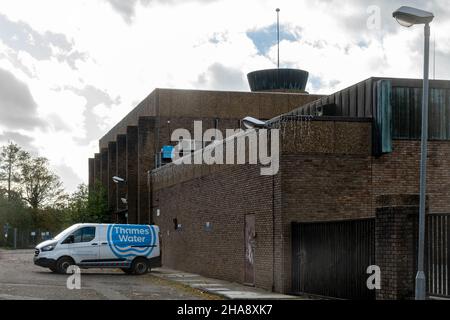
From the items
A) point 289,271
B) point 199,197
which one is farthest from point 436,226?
point 199,197

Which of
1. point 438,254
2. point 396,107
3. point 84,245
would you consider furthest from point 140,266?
point 438,254

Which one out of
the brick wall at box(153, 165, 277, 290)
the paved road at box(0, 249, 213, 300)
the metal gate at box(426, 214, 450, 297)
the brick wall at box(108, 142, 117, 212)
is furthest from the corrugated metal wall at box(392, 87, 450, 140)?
the brick wall at box(108, 142, 117, 212)

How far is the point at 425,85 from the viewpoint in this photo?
15328 millimetres

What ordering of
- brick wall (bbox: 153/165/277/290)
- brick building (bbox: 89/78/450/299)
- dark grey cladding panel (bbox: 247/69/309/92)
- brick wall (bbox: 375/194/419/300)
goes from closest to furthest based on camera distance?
brick wall (bbox: 375/194/419/300), brick building (bbox: 89/78/450/299), brick wall (bbox: 153/165/277/290), dark grey cladding panel (bbox: 247/69/309/92)

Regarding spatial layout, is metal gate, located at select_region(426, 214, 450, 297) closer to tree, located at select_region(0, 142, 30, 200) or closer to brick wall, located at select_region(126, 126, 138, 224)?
brick wall, located at select_region(126, 126, 138, 224)

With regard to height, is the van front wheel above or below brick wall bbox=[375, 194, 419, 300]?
below

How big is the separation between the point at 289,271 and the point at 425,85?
9.21 metres

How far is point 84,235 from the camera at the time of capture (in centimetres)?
3169

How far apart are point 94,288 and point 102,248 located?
7.88 meters

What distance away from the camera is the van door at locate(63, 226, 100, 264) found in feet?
103

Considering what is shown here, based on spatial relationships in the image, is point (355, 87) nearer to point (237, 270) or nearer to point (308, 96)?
A: point (237, 270)

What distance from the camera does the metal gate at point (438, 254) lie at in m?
15.8

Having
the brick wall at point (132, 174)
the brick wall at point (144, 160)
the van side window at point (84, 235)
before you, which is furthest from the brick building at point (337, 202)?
the brick wall at point (132, 174)

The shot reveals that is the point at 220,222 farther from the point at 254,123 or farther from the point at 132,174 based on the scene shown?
the point at 132,174
